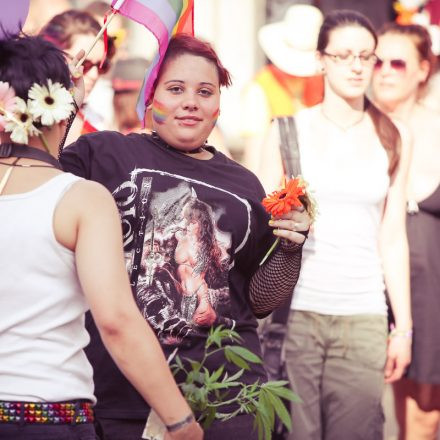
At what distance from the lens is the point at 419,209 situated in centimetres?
602

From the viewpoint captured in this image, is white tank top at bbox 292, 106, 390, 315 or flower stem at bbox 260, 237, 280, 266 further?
white tank top at bbox 292, 106, 390, 315

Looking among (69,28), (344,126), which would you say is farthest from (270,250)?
(69,28)

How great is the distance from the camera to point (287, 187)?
12.8ft

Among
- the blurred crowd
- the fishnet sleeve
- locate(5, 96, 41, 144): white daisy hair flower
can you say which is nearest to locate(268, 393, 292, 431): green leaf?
the fishnet sleeve

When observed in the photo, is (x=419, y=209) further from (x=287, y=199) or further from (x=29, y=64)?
(x=29, y=64)

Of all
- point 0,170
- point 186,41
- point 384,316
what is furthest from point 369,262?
point 0,170

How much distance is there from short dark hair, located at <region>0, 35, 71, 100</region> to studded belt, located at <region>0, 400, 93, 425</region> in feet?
2.63

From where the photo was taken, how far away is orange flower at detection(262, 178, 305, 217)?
12.6 feet

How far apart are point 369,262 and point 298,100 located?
1865mm

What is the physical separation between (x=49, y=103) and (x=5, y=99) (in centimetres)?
12

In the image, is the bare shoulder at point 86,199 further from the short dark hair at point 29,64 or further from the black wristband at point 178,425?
the black wristband at point 178,425

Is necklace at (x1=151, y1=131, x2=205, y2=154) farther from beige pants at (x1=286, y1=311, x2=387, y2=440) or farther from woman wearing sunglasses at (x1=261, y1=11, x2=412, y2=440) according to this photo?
beige pants at (x1=286, y1=311, x2=387, y2=440)

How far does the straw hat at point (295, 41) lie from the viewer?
711 centimetres

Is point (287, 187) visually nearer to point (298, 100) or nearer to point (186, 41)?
point (186, 41)
